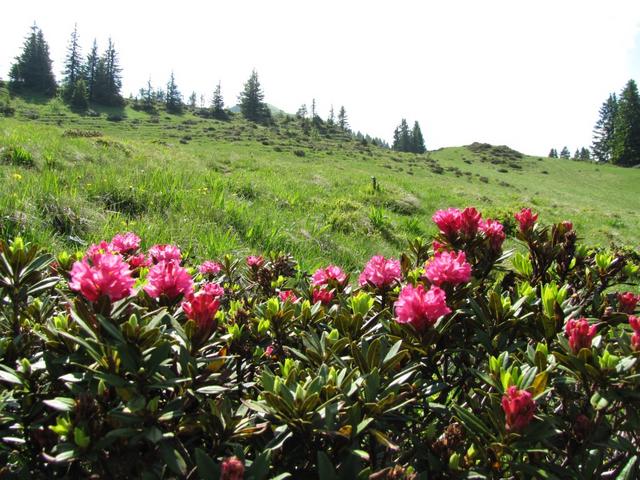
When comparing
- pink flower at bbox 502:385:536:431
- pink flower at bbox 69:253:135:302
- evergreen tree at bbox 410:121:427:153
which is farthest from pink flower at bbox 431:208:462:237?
evergreen tree at bbox 410:121:427:153

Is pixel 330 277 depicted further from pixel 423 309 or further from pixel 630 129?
pixel 630 129

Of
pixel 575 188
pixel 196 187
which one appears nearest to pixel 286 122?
pixel 575 188

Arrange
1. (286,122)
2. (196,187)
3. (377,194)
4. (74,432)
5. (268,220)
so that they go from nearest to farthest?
(74,432) → (268,220) → (196,187) → (377,194) → (286,122)

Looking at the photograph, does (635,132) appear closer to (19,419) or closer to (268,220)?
(268,220)

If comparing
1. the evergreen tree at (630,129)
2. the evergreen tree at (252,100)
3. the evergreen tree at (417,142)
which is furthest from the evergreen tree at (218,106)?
the evergreen tree at (630,129)

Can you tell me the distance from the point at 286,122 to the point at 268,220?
62.8 m

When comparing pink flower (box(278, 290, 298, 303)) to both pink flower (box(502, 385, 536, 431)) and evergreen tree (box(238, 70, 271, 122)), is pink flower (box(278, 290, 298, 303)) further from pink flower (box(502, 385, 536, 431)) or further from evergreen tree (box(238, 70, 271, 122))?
evergreen tree (box(238, 70, 271, 122))

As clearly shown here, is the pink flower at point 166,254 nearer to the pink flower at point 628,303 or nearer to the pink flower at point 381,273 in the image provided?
the pink flower at point 381,273

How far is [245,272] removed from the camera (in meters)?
2.55

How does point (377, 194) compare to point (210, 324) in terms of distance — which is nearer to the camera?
point (210, 324)

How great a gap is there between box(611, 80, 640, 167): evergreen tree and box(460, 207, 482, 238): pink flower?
6234 cm

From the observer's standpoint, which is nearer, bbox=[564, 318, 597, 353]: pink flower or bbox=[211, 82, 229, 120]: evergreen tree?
bbox=[564, 318, 597, 353]: pink flower

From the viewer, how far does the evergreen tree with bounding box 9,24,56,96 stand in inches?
2174

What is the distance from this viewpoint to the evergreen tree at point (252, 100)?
222 ft
